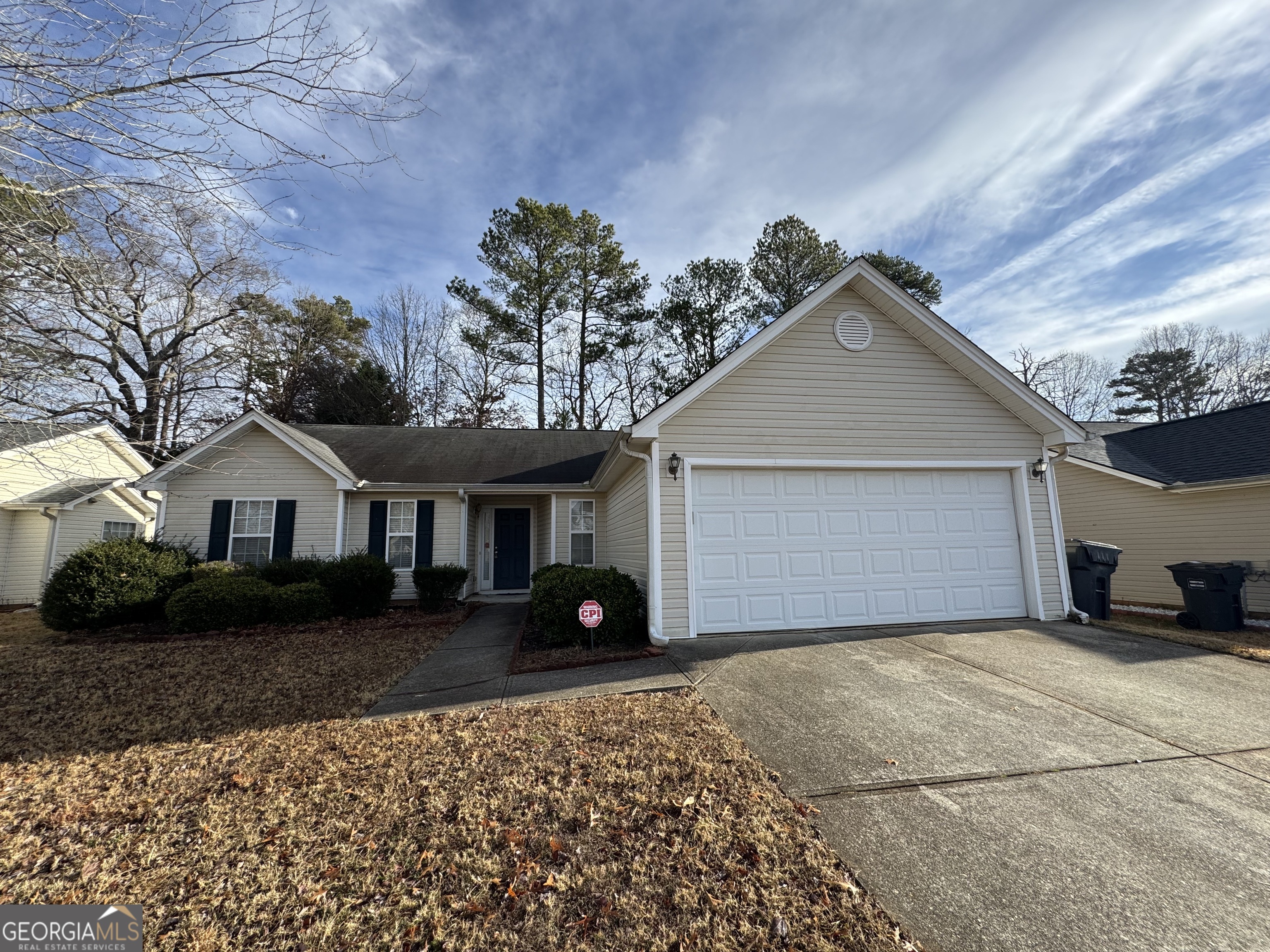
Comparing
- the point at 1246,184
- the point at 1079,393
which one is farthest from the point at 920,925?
the point at 1079,393

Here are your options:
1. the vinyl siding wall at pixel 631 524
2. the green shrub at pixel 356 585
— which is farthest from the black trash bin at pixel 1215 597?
the green shrub at pixel 356 585

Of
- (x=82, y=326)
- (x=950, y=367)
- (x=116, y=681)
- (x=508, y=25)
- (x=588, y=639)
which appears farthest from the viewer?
(x=950, y=367)

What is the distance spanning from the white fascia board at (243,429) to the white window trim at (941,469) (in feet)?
28.2

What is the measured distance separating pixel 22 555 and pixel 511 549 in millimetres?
12650

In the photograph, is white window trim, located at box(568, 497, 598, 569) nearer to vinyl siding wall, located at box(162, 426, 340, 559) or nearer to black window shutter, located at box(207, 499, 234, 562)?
vinyl siding wall, located at box(162, 426, 340, 559)

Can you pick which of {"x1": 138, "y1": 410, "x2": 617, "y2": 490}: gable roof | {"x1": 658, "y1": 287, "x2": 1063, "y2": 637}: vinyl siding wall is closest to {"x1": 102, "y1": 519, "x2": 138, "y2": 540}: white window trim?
{"x1": 138, "y1": 410, "x2": 617, "y2": 490}: gable roof

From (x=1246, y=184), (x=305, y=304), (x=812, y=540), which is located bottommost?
(x=812, y=540)

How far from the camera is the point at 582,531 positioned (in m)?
13.3

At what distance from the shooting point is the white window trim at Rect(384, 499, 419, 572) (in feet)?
40.0

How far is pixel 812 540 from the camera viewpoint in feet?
24.2

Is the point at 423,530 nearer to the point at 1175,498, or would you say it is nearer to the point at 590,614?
the point at 590,614

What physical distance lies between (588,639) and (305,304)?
2438cm

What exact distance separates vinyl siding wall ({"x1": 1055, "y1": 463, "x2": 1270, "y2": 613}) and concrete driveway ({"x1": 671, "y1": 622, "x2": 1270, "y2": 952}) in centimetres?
643

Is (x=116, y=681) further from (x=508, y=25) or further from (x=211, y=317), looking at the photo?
(x=508, y=25)
